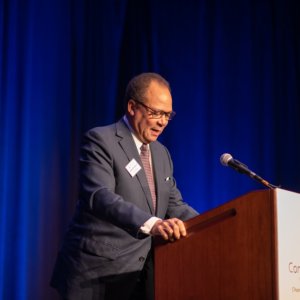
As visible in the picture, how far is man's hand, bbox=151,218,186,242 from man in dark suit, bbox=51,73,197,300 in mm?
508

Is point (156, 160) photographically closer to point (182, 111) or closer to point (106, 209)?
point (106, 209)

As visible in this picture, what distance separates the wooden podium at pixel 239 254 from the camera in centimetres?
170

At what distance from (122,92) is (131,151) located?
1792 mm

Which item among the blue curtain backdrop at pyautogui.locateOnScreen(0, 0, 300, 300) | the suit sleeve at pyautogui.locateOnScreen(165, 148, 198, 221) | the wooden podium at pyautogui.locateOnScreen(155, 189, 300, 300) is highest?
the blue curtain backdrop at pyautogui.locateOnScreen(0, 0, 300, 300)

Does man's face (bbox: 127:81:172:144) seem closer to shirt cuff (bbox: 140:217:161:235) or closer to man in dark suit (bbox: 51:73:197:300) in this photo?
man in dark suit (bbox: 51:73:197:300)

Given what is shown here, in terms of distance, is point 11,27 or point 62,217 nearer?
point 11,27

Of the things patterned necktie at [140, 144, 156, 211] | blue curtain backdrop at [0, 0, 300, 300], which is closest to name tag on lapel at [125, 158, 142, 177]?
patterned necktie at [140, 144, 156, 211]

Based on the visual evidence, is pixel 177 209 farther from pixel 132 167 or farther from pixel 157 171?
pixel 132 167

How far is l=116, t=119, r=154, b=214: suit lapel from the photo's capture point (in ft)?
8.39

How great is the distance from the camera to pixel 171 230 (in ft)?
5.99

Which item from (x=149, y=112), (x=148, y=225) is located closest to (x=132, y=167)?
(x=149, y=112)

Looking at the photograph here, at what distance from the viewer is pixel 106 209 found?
2.16 meters

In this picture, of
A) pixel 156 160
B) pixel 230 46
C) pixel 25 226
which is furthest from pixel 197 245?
pixel 230 46

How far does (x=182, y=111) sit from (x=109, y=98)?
0.66 m
